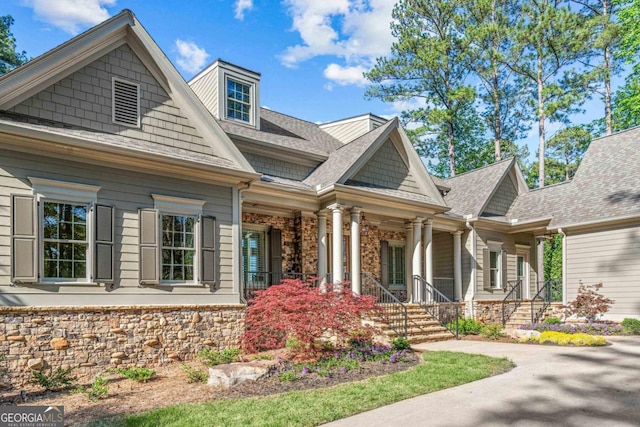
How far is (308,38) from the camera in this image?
21.8m

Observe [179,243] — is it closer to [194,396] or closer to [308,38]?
[194,396]

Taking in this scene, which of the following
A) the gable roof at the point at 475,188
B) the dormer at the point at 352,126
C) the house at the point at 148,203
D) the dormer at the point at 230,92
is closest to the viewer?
the house at the point at 148,203

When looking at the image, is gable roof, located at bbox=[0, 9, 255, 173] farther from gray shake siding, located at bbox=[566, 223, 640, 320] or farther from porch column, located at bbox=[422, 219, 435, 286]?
gray shake siding, located at bbox=[566, 223, 640, 320]

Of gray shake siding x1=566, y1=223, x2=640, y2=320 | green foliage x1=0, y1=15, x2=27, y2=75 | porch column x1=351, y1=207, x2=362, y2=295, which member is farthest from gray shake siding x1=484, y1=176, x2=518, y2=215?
green foliage x1=0, y1=15, x2=27, y2=75

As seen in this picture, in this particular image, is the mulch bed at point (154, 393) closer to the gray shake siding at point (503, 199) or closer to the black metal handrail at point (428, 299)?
the black metal handrail at point (428, 299)

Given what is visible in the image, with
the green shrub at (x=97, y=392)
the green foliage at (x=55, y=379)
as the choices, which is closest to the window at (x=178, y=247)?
the green foliage at (x=55, y=379)

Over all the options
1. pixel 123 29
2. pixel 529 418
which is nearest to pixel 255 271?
pixel 123 29

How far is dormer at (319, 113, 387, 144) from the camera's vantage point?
694 inches

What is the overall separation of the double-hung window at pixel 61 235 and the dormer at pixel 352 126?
11.1m

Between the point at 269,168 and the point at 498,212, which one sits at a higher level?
the point at 269,168

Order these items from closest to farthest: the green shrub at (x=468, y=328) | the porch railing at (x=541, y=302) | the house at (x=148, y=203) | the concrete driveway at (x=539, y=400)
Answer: the concrete driveway at (x=539, y=400)
the house at (x=148, y=203)
the green shrub at (x=468, y=328)
the porch railing at (x=541, y=302)

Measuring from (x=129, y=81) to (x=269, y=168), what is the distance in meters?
5.05

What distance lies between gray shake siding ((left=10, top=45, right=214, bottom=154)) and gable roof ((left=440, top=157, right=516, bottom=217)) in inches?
423

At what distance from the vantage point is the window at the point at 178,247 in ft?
30.8
